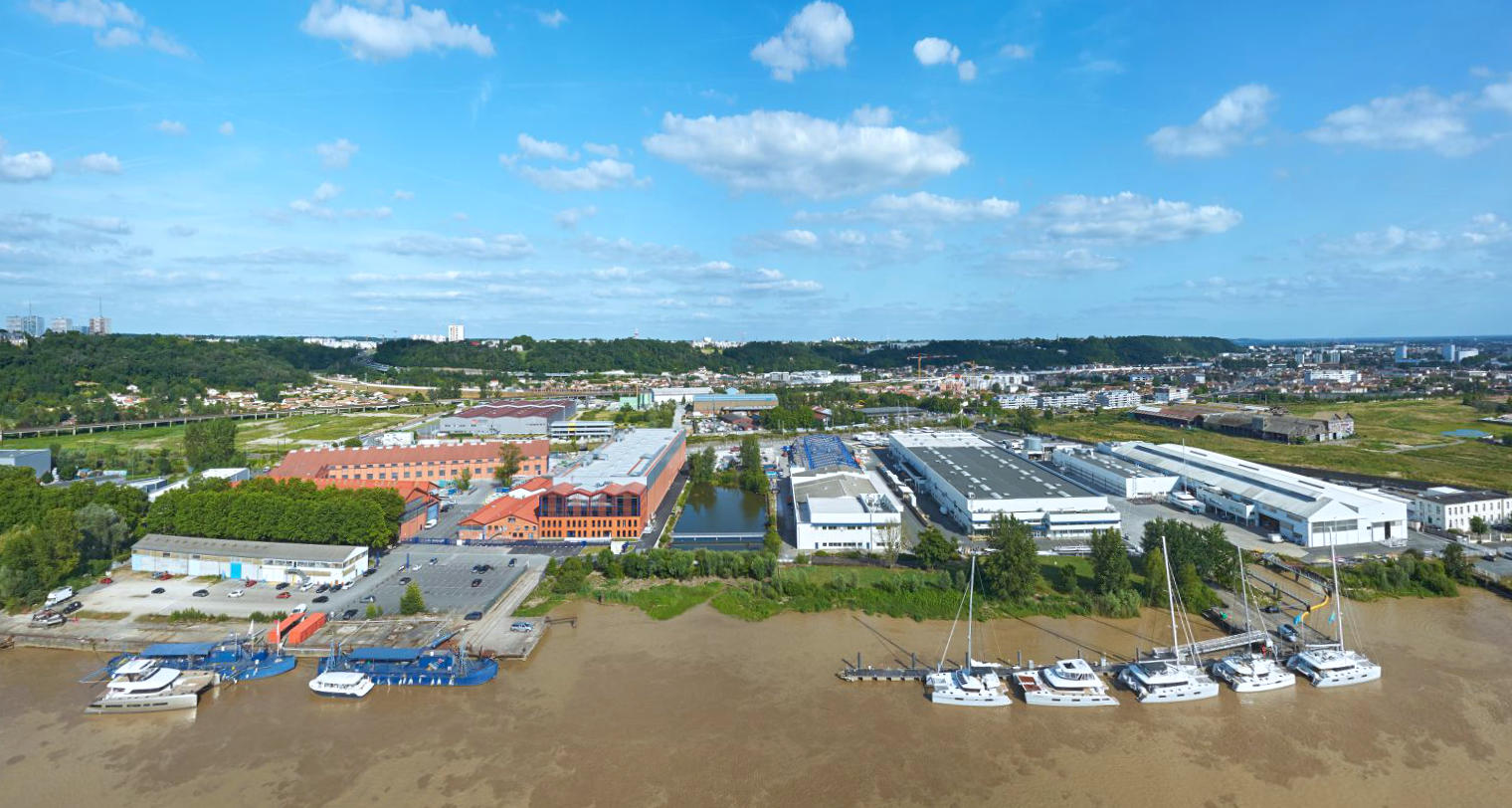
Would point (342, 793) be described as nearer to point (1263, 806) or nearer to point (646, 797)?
point (646, 797)

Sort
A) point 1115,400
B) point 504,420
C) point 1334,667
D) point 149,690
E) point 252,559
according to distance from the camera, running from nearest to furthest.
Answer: point 149,690 < point 1334,667 < point 252,559 < point 504,420 < point 1115,400

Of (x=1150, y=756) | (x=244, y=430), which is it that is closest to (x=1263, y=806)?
(x=1150, y=756)

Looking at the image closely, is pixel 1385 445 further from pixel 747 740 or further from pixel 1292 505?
pixel 747 740

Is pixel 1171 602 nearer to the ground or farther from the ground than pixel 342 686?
farther from the ground

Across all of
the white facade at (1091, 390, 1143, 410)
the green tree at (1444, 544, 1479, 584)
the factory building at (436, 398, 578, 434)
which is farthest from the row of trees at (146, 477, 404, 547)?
the white facade at (1091, 390, 1143, 410)

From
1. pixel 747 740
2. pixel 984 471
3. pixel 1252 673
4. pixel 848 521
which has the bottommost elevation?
pixel 747 740

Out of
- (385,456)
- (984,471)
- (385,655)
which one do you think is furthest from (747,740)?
(385,456)
